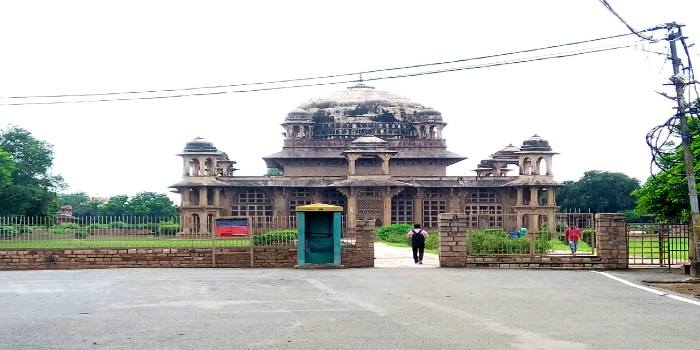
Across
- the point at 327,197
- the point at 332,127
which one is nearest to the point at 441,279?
the point at 327,197

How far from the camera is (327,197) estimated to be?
4841cm

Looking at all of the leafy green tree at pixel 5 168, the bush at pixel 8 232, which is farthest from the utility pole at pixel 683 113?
the leafy green tree at pixel 5 168

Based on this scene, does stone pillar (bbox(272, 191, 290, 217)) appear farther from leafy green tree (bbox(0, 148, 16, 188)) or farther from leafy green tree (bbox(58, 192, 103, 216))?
leafy green tree (bbox(58, 192, 103, 216))

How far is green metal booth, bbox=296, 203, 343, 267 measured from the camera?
21.5 meters

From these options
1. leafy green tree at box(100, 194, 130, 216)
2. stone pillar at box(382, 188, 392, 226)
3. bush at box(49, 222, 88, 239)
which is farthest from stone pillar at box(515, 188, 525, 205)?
leafy green tree at box(100, 194, 130, 216)

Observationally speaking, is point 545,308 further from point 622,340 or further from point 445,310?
point 622,340

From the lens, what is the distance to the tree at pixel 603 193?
2766 inches

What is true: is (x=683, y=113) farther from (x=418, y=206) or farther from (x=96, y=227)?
(x=418, y=206)

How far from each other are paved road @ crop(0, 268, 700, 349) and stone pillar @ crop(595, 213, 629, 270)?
3245 millimetres

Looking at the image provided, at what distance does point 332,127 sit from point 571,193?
2818 cm

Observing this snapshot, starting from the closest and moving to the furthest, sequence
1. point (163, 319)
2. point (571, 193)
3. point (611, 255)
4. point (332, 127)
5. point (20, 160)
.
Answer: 1. point (163, 319)
2. point (611, 255)
3. point (332, 127)
4. point (20, 160)
5. point (571, 193)

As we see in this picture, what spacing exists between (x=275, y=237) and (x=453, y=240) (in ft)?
15.3

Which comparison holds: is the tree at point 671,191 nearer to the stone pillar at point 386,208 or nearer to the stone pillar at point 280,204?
the stone pillar at point 386,208

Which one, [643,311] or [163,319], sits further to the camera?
[643,311]
